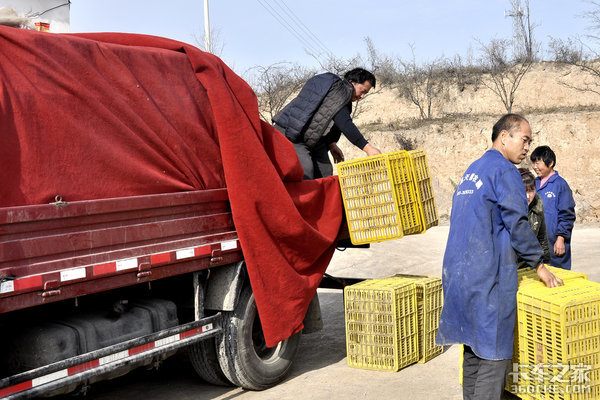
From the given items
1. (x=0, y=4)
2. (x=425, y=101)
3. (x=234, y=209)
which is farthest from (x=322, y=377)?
(x=425, y=101)

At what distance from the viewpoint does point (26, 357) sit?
4.00 metres

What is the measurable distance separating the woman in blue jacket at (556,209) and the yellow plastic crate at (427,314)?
1383mm

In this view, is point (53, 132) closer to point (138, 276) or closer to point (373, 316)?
point (138, 276)

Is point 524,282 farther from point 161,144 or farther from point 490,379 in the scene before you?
point 161,144

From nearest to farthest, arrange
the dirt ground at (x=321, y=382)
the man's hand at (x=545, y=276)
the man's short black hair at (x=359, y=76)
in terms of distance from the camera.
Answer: the man's hand at (x=545, y=276) < the dirt ground at (x=321, y=382) < the man's short black hair at (x=359, y=76)

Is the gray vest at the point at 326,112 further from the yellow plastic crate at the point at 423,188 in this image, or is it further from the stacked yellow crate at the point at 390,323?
the stacked yellow crate at the point at 390,323

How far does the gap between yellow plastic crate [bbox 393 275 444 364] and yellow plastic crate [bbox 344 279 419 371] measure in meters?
0.10

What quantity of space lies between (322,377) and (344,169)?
2.12 meters

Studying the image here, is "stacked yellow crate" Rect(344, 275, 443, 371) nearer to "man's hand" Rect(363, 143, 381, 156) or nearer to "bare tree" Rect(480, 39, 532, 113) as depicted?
"man's hand" Rect(363, 143, 381, 156)

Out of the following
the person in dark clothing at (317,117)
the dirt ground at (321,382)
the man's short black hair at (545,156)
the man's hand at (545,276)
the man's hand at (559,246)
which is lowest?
the dirt ground at (321,382)

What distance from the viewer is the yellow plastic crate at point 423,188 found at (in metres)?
6.13

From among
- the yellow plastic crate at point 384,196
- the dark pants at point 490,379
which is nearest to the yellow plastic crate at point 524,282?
the dark pants at point 490,379

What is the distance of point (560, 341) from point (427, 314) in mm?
2217

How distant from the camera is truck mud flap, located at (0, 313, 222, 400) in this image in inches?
145
